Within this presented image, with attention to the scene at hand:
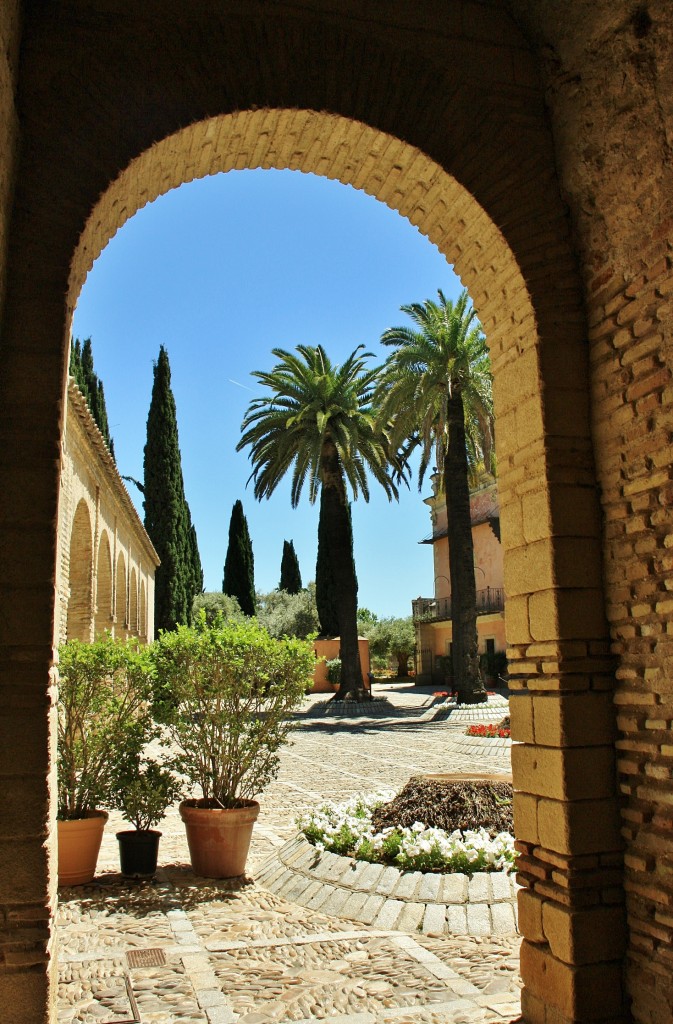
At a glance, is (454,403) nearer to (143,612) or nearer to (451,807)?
(143,612)

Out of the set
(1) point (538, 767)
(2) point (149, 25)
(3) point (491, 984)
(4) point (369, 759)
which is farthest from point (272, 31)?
(4) point (369, 759)

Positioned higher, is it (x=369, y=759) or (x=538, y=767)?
(x=538, y=767)

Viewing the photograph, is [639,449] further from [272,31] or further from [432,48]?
[272,31]

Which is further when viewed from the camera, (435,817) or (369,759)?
(369,759)

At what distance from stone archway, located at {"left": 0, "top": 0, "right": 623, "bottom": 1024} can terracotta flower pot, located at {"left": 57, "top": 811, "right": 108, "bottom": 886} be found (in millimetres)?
3060

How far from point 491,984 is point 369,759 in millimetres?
9241

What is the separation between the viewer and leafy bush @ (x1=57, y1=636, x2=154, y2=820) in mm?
6395

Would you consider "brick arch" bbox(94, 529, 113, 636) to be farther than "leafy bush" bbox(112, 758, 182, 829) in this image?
Yes

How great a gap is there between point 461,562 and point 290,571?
27.7 meters

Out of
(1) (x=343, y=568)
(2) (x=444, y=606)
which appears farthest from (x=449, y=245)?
(2) (x=444, y=606)

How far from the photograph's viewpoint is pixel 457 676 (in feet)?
67.0

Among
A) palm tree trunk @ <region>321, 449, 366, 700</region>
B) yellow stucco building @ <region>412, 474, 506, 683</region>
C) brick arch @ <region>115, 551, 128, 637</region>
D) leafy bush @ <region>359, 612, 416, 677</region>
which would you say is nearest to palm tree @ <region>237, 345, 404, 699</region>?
palm tree trunk @ <region>321, 449, 366, 700</region>

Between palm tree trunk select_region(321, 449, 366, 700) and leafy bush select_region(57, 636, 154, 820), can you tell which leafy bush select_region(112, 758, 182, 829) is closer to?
leafy bush select_region(57, 636, 154, 820)

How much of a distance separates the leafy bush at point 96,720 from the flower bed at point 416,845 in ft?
5.33
